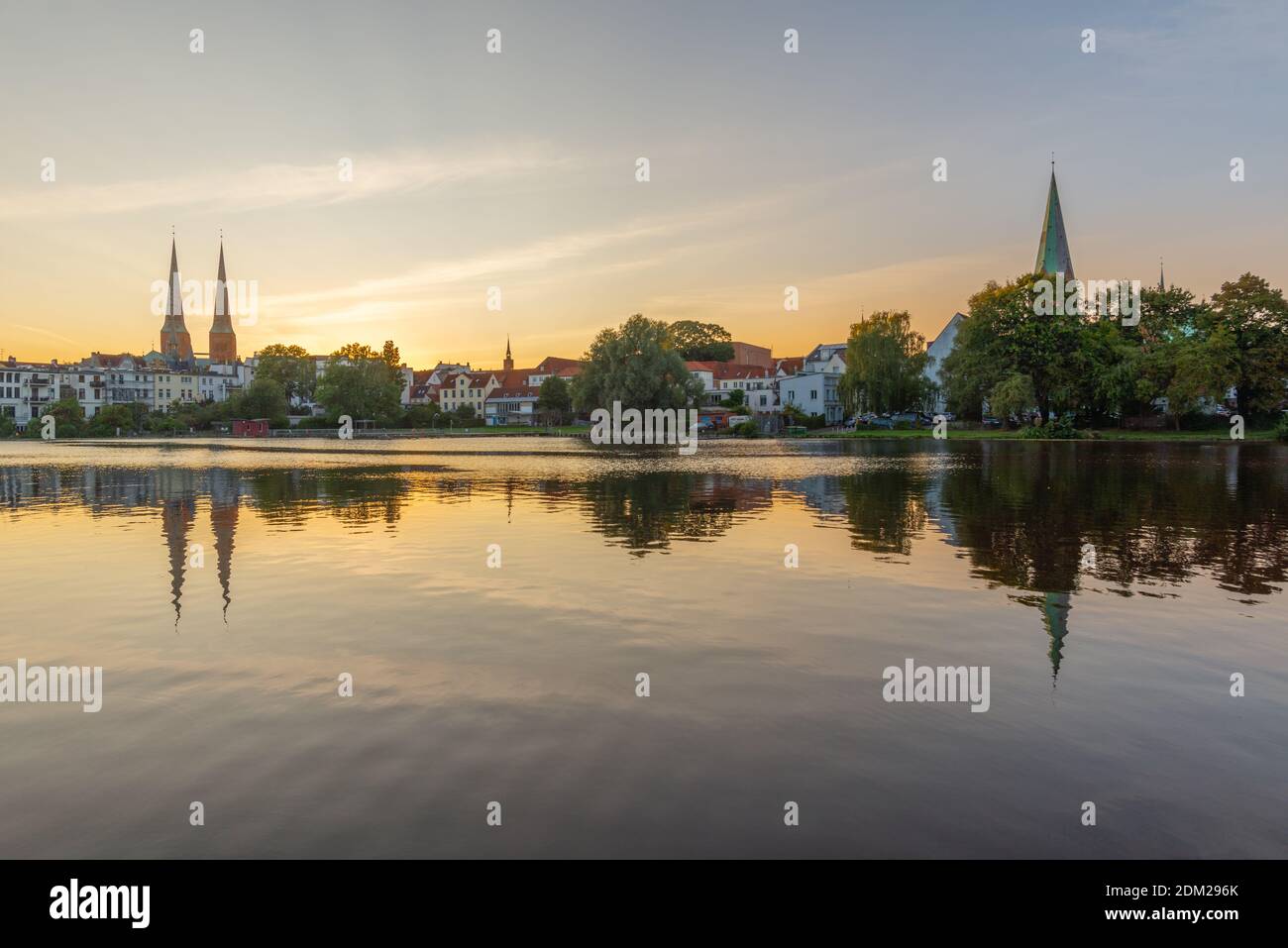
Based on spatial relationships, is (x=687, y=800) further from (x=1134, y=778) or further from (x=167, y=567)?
(x=167, y=567)

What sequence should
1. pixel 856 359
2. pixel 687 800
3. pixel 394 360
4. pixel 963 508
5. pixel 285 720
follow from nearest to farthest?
pixel 687 800
pixel 285 720
pixel 963 508
pixel 856 359
pixel 394 360

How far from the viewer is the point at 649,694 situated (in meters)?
8.66

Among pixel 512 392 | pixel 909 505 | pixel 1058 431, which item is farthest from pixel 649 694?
pixel 512 392

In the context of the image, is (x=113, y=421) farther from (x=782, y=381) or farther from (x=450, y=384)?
(x=782, y=381)

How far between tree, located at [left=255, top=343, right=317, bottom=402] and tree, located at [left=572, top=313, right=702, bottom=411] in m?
100

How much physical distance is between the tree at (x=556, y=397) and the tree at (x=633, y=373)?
38.2 metres

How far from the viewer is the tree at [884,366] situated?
4102 inches

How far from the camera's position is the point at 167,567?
1625 centimetres

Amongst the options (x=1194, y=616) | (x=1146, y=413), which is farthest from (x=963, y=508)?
(x=1146, y=413)

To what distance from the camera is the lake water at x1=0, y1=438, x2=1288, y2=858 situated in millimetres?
5859

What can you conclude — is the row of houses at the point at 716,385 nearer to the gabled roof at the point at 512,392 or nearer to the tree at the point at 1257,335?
the gabled roof at the point at 512,392

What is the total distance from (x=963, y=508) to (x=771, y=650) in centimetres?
1780
